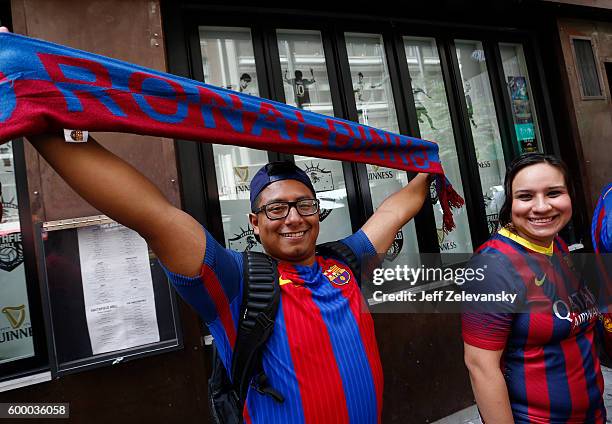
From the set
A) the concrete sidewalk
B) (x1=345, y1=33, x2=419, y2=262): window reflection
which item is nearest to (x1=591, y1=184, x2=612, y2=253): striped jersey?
(x1=345, y1=33, x2=419, y2=262): window reflection

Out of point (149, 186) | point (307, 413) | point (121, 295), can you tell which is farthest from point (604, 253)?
point (121, 295)

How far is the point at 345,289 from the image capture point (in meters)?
1.68

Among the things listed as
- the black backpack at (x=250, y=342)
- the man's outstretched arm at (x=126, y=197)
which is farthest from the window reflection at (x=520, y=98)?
the man's outstretched arm at (x=126, y=197)

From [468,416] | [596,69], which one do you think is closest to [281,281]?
[468,416]

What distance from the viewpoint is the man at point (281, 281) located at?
1124mm

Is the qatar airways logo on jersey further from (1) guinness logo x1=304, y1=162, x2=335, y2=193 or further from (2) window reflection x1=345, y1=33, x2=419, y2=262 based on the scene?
(1) guinness logo x1=304, y1=162, x2=335, y2=193

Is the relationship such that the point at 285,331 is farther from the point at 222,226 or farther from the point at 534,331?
the point at 222,226

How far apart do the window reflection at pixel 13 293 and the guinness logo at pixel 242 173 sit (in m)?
1.67

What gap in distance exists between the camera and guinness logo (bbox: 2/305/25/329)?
2.63 meters

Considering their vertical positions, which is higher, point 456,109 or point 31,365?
point 456,109

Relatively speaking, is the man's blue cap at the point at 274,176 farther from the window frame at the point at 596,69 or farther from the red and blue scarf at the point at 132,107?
the window frame at the point at 596,69

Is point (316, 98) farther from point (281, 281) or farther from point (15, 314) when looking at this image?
point (15, 314)

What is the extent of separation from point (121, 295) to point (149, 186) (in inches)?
66.5

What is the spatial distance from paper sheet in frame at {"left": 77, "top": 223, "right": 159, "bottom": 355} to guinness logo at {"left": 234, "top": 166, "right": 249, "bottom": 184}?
3.59 feet
